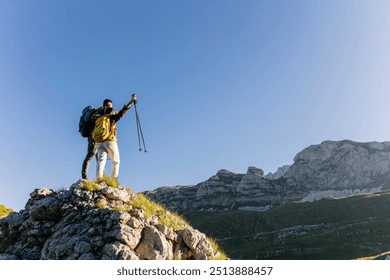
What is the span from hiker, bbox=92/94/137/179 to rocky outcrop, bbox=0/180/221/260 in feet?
5.25

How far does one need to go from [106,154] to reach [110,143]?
51 cm

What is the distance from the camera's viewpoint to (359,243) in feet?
461

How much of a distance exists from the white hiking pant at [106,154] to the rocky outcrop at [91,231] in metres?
1.41

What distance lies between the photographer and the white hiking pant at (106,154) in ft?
48.3

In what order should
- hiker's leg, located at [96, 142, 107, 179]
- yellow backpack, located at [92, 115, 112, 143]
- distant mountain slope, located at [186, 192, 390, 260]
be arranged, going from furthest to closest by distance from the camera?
distant mountain slope, located at [186, 192, 390, 260] < hiker's leg, located at [96, 142, 107, 179] < yellow backpack, located at [92, 115, 112, 143]

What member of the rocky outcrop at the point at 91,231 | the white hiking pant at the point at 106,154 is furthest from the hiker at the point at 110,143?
the rocky outcrop at the point at 91,231

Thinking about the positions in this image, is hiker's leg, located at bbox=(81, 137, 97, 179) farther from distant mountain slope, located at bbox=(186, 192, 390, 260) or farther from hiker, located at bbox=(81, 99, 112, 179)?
distant mountain slope, located at bbox=(186, 192, 390, 260)

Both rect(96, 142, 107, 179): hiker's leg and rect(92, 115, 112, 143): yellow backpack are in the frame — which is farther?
rect(96, 142, 107, 179): hiker's leg

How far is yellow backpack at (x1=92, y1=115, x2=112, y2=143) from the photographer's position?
47.8ft

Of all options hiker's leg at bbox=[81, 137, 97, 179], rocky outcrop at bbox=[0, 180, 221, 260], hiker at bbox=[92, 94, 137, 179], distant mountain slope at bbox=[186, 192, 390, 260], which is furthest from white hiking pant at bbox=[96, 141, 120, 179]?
distant mountain slope at bbox=[186, 192, 390, 260]

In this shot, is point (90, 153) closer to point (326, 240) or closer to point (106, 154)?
point (106, 154)

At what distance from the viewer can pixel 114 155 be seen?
15055mm

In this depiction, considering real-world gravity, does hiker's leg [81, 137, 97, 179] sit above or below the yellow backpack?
below

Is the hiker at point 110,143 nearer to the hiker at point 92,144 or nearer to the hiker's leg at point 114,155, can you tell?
the hiker's leg at point 114,155
